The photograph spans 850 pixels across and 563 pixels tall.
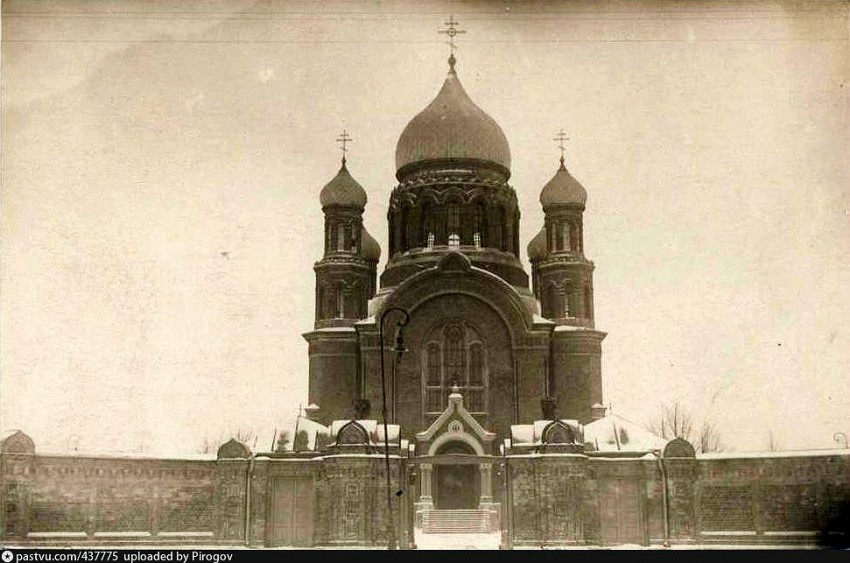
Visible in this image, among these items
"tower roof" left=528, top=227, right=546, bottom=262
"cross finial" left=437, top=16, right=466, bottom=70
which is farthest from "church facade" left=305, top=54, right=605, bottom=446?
"cross finial" left=437, top=16, right=466, bottom=70

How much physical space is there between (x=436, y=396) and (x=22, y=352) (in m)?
10.8

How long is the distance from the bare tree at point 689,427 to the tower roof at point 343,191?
34.4 feet

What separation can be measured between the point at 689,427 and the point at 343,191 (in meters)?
11.8

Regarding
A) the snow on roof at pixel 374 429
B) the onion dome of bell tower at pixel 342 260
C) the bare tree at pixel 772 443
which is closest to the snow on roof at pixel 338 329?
the onion dome of bell tower at pixel 342 260

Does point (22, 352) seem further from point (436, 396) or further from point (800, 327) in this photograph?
point (800, 327)

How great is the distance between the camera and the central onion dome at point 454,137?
3231 cm

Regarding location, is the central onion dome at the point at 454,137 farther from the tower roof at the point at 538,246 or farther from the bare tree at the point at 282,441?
the bare tree at the point at 282,441

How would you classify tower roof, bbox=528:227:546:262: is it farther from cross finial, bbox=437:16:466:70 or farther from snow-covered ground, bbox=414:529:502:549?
cross finial, bbox=437:16:466:70

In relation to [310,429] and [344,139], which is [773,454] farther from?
[344,139]

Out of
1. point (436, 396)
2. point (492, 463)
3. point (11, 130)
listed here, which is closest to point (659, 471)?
point (492, 463)

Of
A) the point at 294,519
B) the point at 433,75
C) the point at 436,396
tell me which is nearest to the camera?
the point at 433,75

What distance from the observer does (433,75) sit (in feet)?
85.9

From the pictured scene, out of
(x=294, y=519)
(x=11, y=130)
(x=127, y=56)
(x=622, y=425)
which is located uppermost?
(x=127, y=56)

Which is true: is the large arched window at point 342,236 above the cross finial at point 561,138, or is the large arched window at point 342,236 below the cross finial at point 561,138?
below
